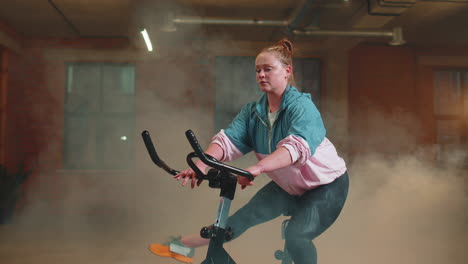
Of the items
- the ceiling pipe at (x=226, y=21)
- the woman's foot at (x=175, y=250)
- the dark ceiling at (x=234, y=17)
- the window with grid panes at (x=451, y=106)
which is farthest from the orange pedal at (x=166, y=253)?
the window with grid panes at (x=451, y=106)

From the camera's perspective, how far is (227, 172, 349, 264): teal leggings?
1490mm

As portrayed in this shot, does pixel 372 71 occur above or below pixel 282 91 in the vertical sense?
above

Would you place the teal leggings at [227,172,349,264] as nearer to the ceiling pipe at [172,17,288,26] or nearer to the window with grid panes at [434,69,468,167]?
the ceiling pipe at [172,17,288,26]

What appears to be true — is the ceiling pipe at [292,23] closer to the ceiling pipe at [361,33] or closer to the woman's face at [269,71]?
the ceiling pipe at [361,33]

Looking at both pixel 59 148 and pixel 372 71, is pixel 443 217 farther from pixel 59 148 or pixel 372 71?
pixel 59 148

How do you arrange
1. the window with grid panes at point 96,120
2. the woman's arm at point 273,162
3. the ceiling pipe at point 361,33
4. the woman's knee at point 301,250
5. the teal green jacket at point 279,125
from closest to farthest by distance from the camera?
the woman's arm at point 273,162
the teal green jacket at point 279,125
the woman's knee at point 301,250
the ceiling pipe at point 361,33
the window with grid panes at point 96,120

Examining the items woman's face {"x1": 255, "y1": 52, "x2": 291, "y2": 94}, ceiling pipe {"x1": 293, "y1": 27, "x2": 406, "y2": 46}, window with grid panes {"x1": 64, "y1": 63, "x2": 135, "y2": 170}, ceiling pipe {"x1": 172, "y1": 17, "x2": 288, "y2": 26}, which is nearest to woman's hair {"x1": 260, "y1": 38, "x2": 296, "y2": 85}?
woman's face {"x1": 255, "y1": 52, "x2": 291, "y2": 94}

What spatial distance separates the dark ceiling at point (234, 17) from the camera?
4727mm

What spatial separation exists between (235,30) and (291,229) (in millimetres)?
4447

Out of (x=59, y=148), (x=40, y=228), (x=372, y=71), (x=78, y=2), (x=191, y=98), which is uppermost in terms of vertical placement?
(x=78, y=2)

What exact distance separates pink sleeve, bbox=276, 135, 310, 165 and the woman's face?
0.26 m

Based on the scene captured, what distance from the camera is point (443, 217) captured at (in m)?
4.75

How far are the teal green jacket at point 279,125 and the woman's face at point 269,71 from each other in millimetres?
56

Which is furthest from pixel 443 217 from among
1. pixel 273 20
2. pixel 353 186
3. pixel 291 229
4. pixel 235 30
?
pixel 291 229
